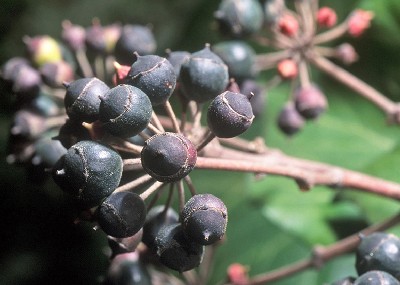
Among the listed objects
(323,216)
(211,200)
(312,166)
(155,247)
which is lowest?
(323,216)

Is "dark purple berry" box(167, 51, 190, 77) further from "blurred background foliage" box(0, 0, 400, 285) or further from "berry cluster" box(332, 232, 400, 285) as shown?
"blurred background foliage" box(0, 0, 400, 285)

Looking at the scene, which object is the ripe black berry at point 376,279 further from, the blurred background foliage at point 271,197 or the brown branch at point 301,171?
the blurred background foliage at point 271,197

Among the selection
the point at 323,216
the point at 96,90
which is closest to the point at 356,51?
the point at 323,216

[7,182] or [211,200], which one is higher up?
[211,200]

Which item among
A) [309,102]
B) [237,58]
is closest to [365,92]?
[309,102]

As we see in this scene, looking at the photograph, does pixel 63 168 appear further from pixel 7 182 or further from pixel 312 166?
pixel 7 182

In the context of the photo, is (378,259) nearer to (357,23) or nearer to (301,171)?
(301,171)

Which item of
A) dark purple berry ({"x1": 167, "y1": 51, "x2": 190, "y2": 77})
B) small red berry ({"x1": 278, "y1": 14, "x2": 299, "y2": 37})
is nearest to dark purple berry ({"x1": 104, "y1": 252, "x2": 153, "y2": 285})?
dark purple berry ({"x1": 167, "y1": 51, "x2": 190, "y2": 77})
